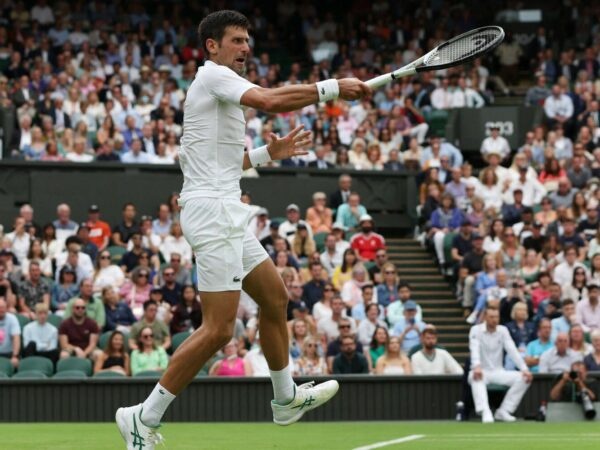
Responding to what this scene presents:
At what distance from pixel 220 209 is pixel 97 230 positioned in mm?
12896

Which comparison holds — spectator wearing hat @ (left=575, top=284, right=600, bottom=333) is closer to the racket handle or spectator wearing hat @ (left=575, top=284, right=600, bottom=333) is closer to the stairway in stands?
the stairway in stands

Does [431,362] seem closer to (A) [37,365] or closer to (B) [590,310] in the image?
(B) [590,310]

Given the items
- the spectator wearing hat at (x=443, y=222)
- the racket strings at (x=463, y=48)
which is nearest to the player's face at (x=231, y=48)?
the racket strings at (x=463, y=48)

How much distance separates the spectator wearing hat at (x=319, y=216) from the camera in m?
21.7

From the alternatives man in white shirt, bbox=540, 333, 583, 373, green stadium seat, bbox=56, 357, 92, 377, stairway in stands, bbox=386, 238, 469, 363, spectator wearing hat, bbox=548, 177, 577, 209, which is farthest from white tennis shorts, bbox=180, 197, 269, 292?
spectator wearing hat, bbox=548, 177, 577, 209

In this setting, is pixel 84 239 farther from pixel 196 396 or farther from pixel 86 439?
pixel 86 439

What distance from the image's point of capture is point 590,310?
18766 millimetres

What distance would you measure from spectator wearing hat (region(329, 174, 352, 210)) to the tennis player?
1416cm

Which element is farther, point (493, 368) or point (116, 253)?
point (116, 253)

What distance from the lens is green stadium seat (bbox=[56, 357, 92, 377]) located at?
16953 millimetres

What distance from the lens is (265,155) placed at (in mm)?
8820

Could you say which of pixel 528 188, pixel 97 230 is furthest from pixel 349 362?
pixel 528 188

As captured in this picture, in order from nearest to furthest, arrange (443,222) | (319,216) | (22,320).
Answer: (22,320)
(319,216)
(443,222)

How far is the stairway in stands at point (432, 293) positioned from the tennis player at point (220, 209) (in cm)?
1195
